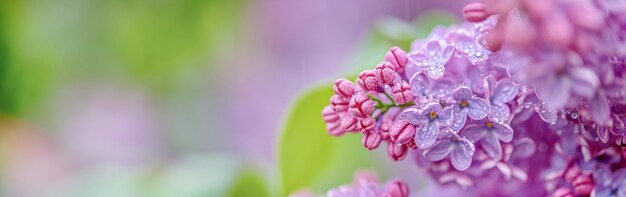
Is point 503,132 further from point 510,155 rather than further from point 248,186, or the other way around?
point 248,186

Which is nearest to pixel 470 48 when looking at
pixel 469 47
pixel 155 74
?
pixel 469 47

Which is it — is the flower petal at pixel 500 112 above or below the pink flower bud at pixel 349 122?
below

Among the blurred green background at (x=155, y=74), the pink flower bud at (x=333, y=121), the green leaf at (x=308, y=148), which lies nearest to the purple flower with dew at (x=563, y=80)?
the pink flower bud at (x=333, y=121)

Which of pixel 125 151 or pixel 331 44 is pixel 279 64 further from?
pixel 125 151

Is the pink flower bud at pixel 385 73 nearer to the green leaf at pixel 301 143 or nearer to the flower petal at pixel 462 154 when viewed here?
the flower petal at pixel 462 154

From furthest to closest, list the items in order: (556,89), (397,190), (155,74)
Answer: (155,74) < (397,190) < (556,89)
